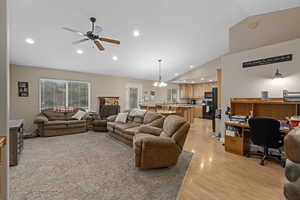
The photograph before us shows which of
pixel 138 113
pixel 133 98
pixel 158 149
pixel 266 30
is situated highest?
pixel 266 30

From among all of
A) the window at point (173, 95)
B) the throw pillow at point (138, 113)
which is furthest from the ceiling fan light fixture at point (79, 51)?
the window at point (173, 95)

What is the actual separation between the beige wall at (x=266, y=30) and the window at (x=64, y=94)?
19.4 ft

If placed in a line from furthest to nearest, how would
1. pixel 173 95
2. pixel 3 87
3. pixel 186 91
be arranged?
pixel 186 91
pixel 173 95
pixel 3 87

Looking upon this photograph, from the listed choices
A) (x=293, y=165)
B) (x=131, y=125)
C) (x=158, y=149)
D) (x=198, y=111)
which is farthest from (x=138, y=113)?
(x=198, y=111)

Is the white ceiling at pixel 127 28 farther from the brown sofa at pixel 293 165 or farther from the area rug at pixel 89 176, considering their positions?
the brown sofa at pixel 293 165

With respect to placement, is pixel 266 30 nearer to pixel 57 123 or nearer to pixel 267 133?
pixel 267 133

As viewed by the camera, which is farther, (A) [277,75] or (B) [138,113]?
(B) [138,113]

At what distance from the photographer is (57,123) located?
4.88 metres

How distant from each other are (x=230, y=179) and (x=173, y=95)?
7.81 m

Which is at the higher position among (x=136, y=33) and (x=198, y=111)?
(x=136, y=33)

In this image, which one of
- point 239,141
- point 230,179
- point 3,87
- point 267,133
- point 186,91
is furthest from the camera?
point 186,91

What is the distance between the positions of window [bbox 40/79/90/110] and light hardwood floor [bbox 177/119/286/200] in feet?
17.0

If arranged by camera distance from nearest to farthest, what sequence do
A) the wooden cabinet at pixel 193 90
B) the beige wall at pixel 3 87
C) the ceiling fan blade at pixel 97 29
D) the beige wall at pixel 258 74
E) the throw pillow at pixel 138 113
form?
the beige wall at pixel 3 87
the ceiling fan blade at pixel 97 29
the beige wall at pixel 258 74
the throw pillow at pixel 138 113
the wooden cabinet at pixel 193 90

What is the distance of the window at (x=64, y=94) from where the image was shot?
217 inches
